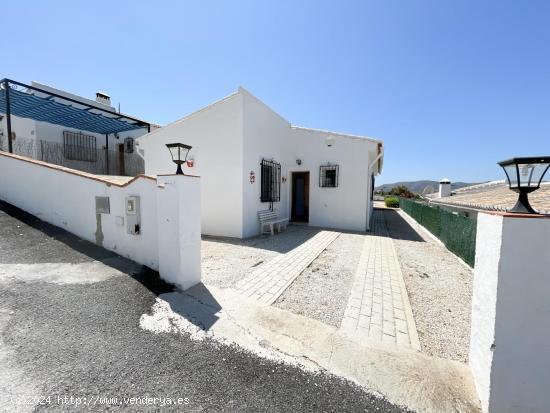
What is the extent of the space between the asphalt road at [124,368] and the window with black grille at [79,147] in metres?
10.9

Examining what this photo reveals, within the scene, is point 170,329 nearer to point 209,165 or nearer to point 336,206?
point 209,165

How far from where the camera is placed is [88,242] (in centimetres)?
487

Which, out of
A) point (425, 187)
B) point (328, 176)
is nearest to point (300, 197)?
point (328, 176)

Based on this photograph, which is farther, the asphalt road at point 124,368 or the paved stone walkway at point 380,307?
the paved stone walkway at point 380,307

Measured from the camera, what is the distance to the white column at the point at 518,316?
1.62 metres

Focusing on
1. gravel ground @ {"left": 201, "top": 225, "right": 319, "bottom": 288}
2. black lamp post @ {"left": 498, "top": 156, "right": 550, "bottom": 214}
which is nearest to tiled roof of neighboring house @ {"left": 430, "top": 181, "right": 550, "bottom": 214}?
black lamp post @ {"left": 498, "top": 156, "right": 550, "bottom": 214}

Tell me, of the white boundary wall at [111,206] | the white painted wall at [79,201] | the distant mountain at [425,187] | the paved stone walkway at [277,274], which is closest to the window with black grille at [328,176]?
the paved stone walkway at [277,274]

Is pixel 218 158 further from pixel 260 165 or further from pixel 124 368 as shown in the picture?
pixel 124 368

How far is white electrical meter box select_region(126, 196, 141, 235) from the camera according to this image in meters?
4.11

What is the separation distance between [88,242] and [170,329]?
3522mm

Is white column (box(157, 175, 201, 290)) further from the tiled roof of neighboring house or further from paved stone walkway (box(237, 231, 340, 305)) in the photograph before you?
the tiled roof of neighboring house

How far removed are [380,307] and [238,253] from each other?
141 inches

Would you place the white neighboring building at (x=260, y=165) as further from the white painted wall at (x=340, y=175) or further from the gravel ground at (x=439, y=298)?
the gravel ground at (x=439, y=298)

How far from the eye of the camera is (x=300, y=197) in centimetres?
1153
